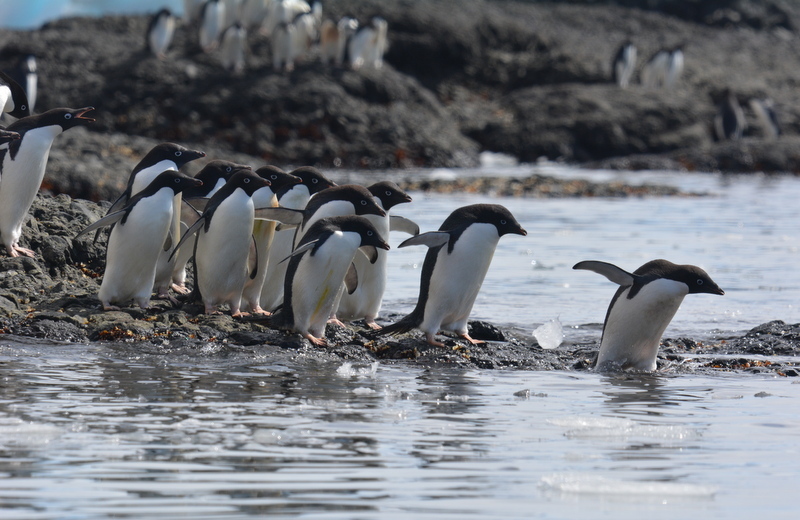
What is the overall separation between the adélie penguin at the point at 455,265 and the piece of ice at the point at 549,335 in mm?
579

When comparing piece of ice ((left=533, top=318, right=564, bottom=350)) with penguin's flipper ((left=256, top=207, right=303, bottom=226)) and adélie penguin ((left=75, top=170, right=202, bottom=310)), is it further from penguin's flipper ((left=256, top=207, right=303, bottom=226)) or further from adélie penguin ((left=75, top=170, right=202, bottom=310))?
adélie penguin ((left=75, top=170, right=202, bottom=310))

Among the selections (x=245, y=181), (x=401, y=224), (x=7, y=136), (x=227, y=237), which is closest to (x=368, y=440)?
(x=227, y=237)

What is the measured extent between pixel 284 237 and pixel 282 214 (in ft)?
1.98

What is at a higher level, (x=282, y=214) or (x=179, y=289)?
(x=282, y=214)

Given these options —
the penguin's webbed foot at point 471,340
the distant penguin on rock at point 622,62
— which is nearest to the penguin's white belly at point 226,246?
the penguin's webbed foot at point 471,340

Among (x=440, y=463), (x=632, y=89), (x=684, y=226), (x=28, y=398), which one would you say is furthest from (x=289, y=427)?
(x=632, y=89)

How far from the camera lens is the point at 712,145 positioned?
3222 centimetres

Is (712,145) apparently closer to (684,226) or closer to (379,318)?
(684,226)

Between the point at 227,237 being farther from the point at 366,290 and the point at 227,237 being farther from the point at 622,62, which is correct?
the point at 622,62

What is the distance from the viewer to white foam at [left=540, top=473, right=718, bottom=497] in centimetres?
402

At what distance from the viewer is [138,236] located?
7.38 m

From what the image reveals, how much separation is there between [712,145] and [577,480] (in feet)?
96.6

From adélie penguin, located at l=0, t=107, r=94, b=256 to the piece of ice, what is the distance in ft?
11.2

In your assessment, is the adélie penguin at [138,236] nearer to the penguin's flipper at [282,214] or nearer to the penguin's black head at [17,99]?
the penguin's flipper at [282,214]
